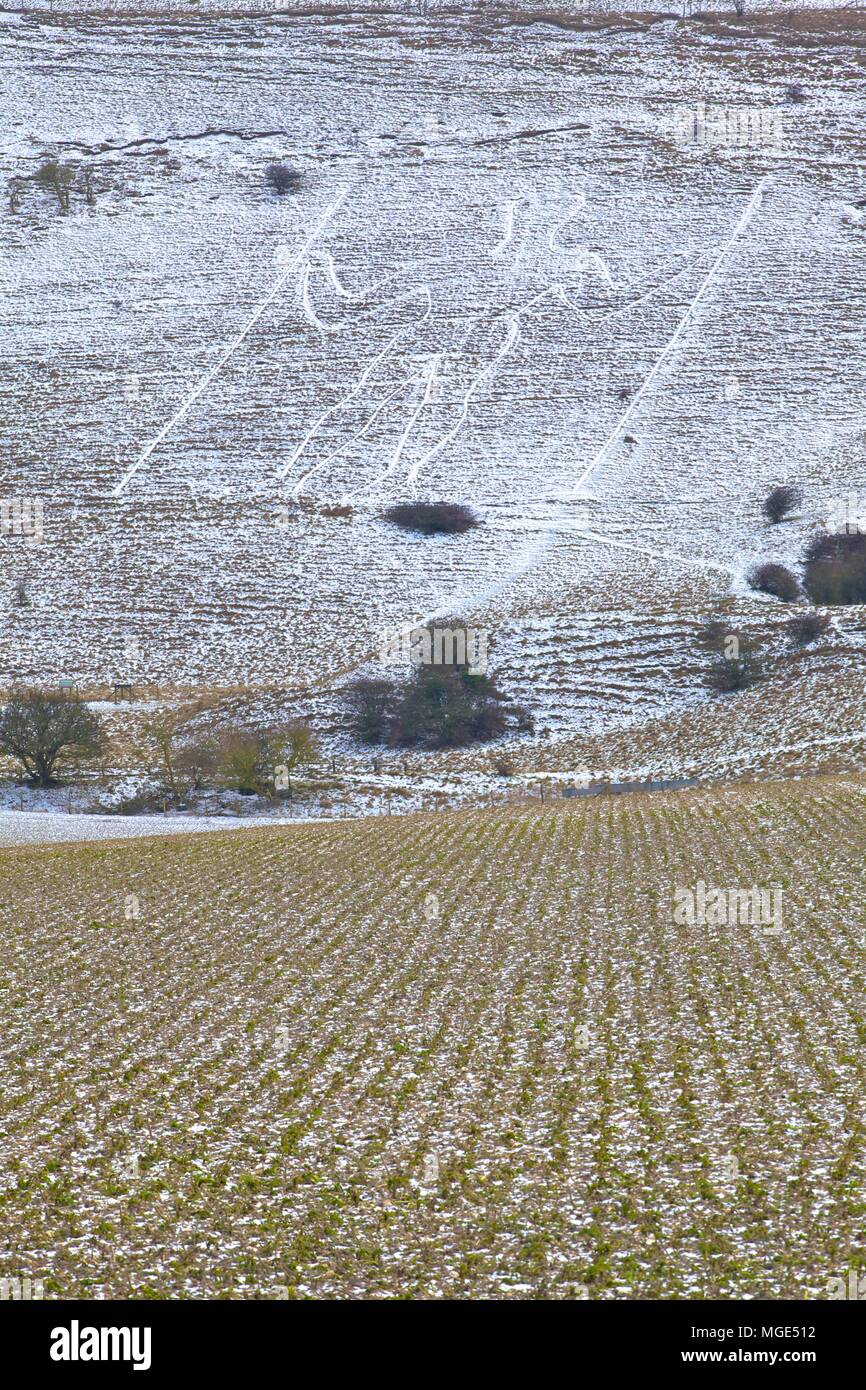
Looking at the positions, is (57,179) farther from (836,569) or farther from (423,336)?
(836,569)

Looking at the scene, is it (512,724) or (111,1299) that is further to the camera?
(512,724)

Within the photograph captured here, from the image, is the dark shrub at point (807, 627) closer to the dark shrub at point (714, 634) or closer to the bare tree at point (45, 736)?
the dark shrub at point (714, 634)

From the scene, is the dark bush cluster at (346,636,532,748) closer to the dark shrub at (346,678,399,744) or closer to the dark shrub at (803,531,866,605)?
the dark shrub at (346,678,399,744)

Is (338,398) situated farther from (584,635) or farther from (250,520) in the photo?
(584,635)


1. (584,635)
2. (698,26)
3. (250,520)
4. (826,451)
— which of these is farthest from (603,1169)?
(698,26)

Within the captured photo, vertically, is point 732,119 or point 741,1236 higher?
point 732,119

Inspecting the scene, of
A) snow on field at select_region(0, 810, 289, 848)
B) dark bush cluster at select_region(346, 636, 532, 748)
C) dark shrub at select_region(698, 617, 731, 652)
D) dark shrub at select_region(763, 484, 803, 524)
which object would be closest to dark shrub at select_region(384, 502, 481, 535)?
dark shrub at select_region(763, 484, 803, 524)

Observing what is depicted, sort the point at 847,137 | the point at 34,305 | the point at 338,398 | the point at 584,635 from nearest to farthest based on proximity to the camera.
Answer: the point at 584,635, the point at 338,398, the point at 34,305, the point at 847,137
